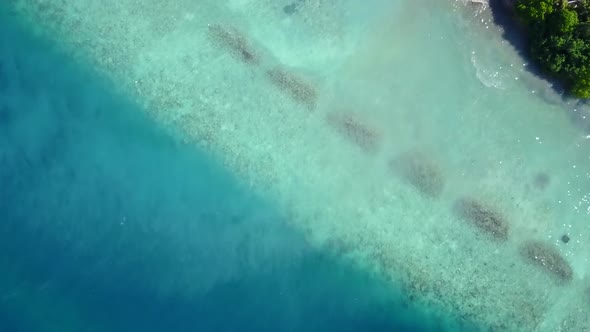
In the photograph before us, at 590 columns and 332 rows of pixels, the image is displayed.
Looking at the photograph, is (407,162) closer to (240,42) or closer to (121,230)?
(240,42)

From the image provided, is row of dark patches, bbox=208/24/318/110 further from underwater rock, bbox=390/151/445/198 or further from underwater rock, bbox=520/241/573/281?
underwater rock, bbox=520/241/573/281

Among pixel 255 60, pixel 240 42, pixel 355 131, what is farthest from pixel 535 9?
pixel 240 42

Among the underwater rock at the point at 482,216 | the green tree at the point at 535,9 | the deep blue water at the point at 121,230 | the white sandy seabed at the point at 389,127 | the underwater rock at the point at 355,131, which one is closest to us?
the green tree at the point at 535,9

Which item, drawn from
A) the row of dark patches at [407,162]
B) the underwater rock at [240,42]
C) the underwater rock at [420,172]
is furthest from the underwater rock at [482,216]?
the underwater rock at [240,42]

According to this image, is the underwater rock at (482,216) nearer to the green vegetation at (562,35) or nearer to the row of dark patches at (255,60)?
the green vegetation at (562,35)

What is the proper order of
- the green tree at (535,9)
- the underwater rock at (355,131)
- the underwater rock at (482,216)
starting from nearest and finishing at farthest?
the green tree at (535,9) → the underwater rock at (355,131) → the underwater rock at (482,216)

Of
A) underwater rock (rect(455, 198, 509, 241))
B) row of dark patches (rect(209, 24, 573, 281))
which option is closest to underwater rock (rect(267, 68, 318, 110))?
row of dark patches (rect(209, 24, 573, 281))
